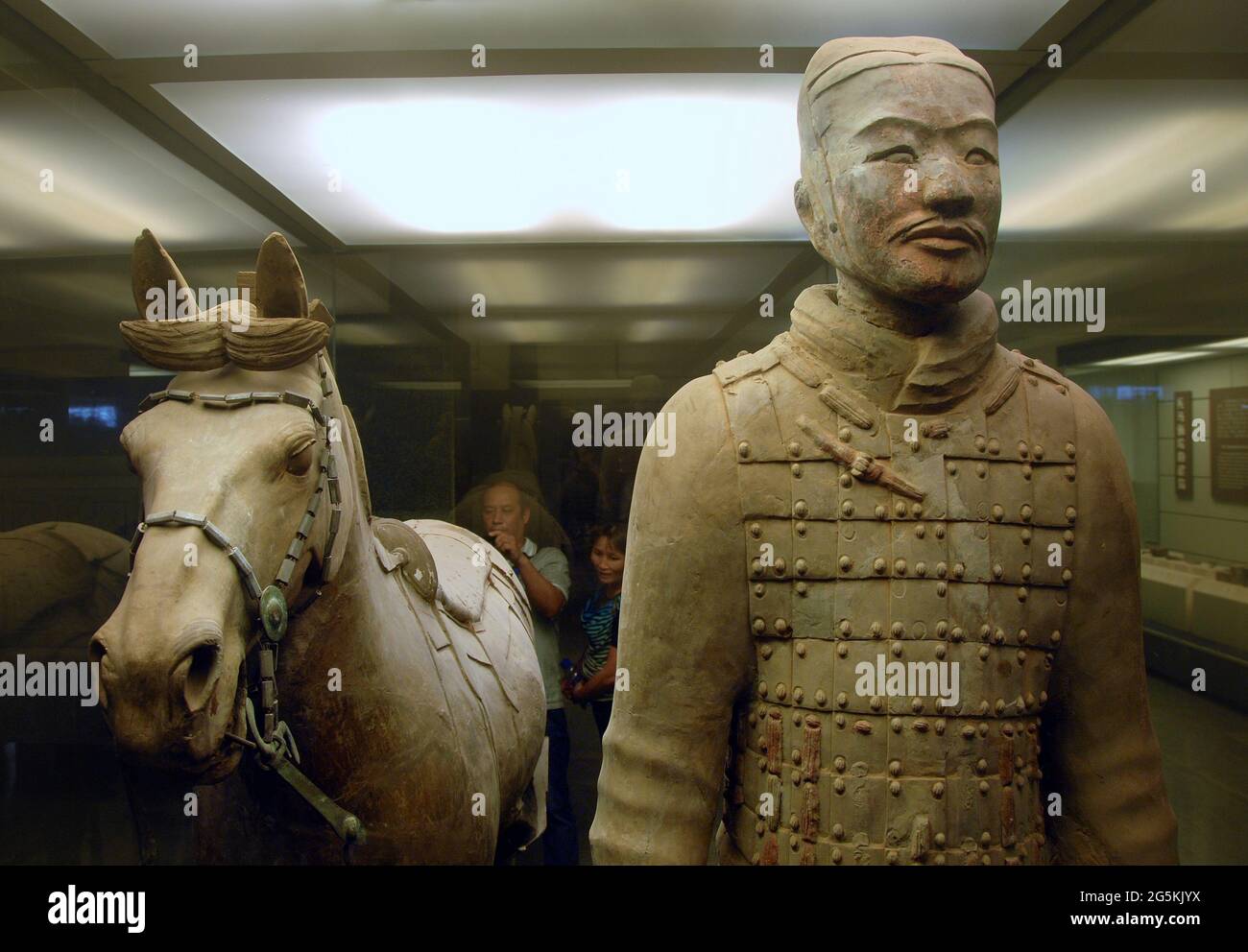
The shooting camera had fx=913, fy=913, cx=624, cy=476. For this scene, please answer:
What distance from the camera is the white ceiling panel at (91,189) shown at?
2.81m

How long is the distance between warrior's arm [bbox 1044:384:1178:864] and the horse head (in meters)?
1.72

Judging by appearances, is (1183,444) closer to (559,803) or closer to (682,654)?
(682,654)

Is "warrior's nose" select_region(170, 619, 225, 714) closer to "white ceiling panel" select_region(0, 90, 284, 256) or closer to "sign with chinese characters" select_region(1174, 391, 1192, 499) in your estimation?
"white ceiling panel" select_region(0, 90, 284, 256)

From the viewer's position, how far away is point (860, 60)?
1971 millimetres

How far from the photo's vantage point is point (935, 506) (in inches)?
77.5

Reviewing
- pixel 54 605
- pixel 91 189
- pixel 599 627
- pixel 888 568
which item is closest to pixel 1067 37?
pixel 888 568

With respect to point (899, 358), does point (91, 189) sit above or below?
above

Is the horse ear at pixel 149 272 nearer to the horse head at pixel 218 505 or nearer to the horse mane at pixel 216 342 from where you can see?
the horse head at pixel 218 505

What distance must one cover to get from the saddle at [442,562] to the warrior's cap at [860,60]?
156cm

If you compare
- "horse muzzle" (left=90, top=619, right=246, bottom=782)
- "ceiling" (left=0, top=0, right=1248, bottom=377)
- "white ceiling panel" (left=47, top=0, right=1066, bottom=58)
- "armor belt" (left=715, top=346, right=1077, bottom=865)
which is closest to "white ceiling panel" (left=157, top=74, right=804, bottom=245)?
"ceiling" (left=0, top=0, right=1248, bottom=377)

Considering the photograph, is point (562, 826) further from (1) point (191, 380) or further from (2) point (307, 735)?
(1) point (191, 380)

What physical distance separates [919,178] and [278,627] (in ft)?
5.43

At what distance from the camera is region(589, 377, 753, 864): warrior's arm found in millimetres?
1992
